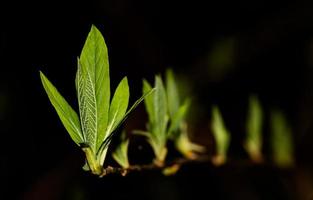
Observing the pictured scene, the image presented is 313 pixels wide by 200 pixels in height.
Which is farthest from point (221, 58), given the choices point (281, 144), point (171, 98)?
point (171, 98)

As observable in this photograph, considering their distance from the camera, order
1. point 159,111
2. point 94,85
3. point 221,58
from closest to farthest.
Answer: point 94,85 < point 159,111 < point 221,58

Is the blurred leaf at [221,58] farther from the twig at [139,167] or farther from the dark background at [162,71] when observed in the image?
the twig at [139,167]

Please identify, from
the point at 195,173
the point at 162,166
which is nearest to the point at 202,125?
the point at 195,173

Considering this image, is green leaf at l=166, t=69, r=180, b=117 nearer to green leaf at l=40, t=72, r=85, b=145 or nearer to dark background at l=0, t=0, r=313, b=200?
green leaf at l=40, t=72, r=85, b=145

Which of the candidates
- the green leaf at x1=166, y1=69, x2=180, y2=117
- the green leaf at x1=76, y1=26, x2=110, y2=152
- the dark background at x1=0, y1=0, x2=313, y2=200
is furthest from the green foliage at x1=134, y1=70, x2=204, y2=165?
the dark background at x1=0, y1=0, x2=313, y2=200

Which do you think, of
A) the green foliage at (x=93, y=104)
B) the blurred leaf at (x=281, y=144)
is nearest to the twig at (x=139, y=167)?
the green foliage at (x=93, y=104)

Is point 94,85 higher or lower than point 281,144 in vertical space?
higher

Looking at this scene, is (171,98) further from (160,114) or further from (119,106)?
(119,106)

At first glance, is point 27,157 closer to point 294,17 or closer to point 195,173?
point 195,173
